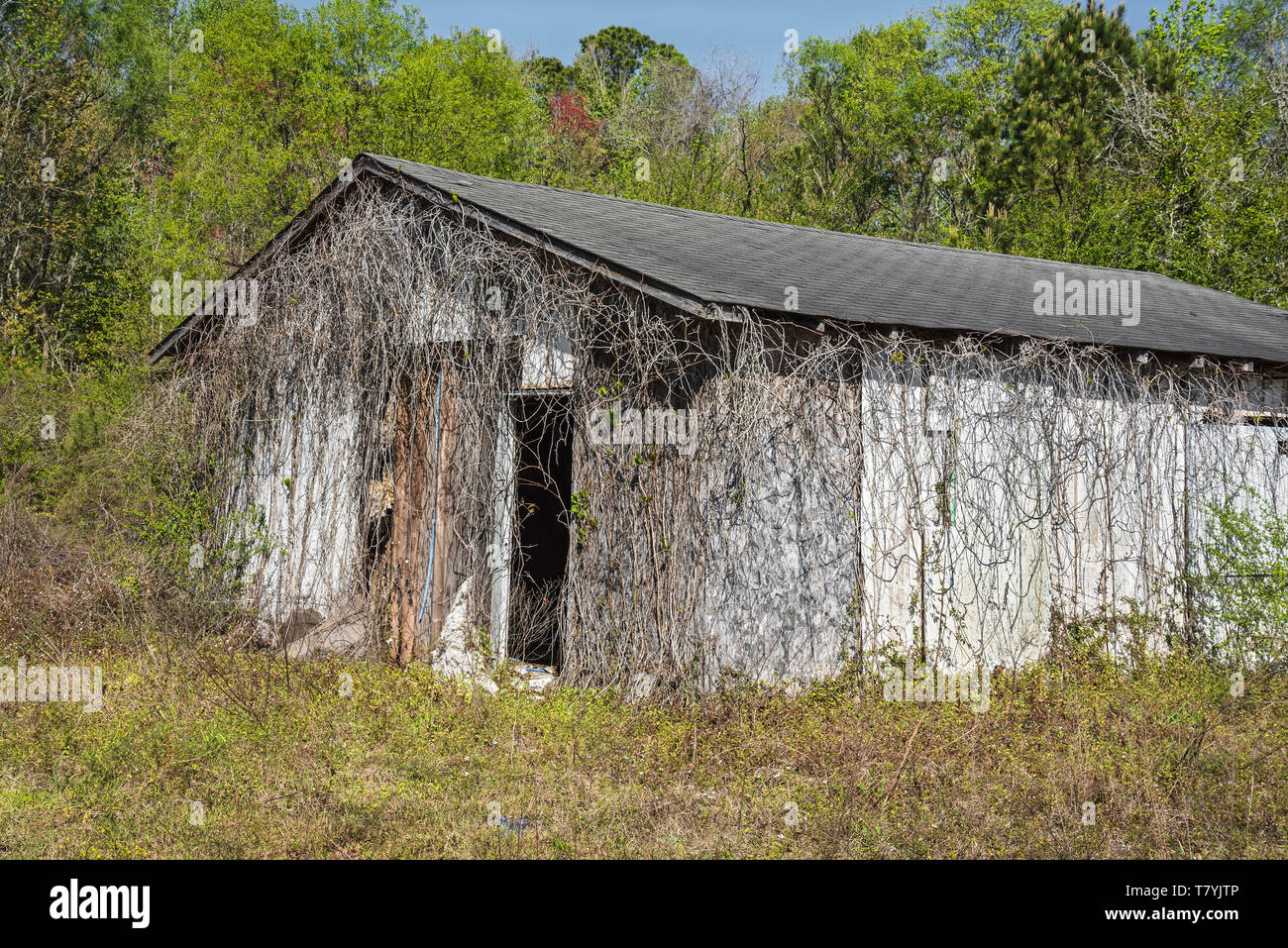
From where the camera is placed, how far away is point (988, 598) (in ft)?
26.8

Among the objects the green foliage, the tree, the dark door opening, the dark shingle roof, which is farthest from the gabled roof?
the tree

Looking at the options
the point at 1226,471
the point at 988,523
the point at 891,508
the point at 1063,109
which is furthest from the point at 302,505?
the point at 1063,109

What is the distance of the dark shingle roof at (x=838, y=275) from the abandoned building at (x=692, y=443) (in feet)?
0.25

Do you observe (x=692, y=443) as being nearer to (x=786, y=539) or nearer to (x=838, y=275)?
(x=786, y=539)

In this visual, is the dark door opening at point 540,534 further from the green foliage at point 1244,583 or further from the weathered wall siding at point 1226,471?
the weathered wall siding at point 1226,471

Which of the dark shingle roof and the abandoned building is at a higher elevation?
the dark shingle roof

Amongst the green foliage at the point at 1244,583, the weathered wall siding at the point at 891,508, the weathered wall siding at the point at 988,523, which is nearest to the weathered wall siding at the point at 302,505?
the weathered wall siding at the point at 891,508

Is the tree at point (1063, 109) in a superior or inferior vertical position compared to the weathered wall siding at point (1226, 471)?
superior

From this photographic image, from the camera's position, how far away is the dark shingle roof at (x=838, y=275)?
772 cm

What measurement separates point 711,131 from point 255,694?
27.1 metres

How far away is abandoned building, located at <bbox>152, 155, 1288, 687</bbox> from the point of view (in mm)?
7125

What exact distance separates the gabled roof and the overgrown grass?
3.00m

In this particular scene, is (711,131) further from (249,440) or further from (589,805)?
(589,805)

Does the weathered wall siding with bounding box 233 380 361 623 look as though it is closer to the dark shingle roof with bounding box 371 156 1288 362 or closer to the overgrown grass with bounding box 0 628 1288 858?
the overgrown grass with bounding box 0 628 1288 858
